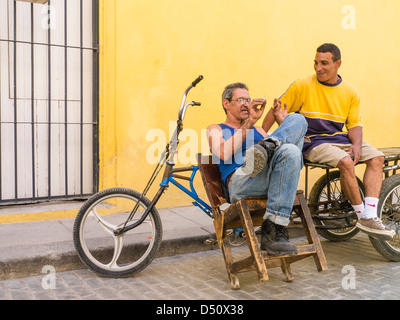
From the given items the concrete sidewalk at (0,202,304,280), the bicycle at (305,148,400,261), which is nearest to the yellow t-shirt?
the bicycle at (305,148,400,261)

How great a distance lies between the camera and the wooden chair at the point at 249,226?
10.8 feet

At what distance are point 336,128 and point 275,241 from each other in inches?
60.3

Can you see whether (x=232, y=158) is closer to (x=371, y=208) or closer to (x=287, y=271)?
(x=287, y=271)

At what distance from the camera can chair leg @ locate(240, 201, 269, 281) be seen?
3.22 m

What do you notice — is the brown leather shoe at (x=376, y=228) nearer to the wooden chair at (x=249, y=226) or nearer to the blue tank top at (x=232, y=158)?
the wooden chair at (x=249, y=226)

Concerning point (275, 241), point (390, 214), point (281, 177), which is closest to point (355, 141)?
point (390, 214)

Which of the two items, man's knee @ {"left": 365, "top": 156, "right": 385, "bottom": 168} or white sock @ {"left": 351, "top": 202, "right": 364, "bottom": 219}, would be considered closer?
white sock @ {"left": 351, "top": 202, "right": 364, "bottom": 219}

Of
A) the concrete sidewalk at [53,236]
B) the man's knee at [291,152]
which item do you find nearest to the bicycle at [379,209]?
the concrete sidewalk at [53,236]

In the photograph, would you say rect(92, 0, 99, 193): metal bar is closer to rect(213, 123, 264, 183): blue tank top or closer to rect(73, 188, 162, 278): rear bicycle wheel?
rect(73, 188, 162, 278): rear bicycle wheel

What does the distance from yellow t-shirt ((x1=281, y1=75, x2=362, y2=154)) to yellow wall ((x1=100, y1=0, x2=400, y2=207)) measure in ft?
6.02

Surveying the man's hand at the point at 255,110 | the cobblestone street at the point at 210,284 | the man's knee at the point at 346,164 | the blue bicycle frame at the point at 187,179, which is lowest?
the cobblestone street at the point at 210,284

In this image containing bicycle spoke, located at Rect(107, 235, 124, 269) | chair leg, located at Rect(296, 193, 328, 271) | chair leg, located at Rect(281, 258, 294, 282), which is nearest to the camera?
chair leg, located at Rect(296, 193, 328, 271)
